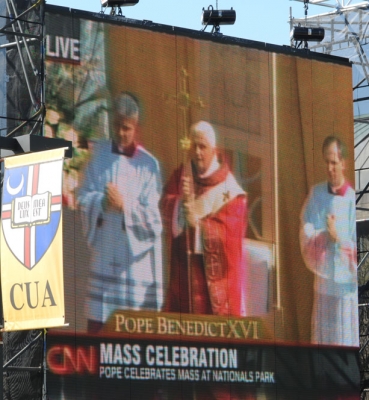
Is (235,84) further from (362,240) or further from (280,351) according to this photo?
(362,240)

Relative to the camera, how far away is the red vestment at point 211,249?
19844 mm

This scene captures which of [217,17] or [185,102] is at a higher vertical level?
[217,17]

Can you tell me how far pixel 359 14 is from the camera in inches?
1075

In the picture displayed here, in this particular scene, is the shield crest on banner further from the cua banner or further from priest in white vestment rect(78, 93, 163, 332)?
priest in white vestment rect(78, 93, 163, 332)

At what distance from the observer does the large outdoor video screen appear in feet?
62.1

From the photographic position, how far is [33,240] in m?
11.1

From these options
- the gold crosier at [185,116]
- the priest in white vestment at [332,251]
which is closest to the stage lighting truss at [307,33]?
the priest in white vestment at [332,251]

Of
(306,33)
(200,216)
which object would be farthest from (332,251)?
(306,33)

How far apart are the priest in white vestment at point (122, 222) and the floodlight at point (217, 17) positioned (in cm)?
284

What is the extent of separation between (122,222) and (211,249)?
5.61ft

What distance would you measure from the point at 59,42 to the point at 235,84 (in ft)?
11.2

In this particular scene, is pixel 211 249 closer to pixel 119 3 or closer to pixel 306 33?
pixel 119 3

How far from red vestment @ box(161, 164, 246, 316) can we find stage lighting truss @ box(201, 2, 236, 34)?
2747mm

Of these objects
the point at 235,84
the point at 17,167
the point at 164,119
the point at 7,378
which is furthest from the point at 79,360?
the point at 17,167
